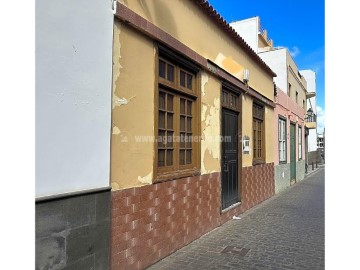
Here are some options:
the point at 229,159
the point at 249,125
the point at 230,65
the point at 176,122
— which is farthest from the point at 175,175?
the point at 249,125

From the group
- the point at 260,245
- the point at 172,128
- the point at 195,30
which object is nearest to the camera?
the point at 172,128

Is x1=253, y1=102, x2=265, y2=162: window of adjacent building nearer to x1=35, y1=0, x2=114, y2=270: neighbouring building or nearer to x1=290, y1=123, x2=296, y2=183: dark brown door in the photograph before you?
x1=290, y1=123, x2=296, y2=183: dark brown door

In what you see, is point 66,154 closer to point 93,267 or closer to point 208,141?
point 93,267

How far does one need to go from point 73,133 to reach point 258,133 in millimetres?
7492

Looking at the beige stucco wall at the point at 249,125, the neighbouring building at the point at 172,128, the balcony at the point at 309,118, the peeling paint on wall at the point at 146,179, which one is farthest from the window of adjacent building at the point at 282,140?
the balcony at the point at 309,118

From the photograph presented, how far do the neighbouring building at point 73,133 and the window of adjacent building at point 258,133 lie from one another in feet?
21.2

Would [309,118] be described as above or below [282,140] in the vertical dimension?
above

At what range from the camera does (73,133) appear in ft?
9.36

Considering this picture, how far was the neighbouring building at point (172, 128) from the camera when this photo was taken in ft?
11.6

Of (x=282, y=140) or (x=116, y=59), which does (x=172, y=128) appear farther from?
(x=282, y=140)

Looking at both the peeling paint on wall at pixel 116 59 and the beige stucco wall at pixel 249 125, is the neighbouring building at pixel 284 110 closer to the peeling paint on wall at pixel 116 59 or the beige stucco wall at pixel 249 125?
the beige stucco wall at pixel 249 125

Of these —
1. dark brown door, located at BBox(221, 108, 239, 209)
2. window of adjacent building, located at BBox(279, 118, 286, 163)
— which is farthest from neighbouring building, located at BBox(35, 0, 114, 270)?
window of adjacent building, located at BBox(279, 118, 286, 163)

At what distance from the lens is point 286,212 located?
7.58m
